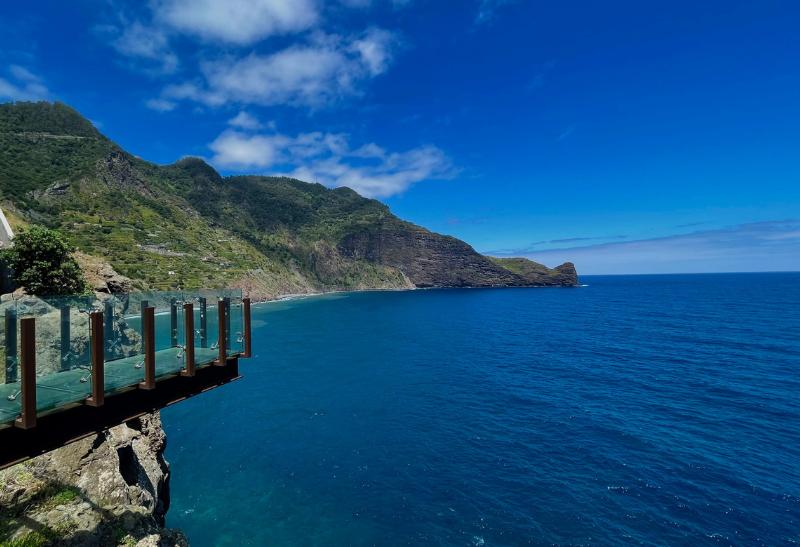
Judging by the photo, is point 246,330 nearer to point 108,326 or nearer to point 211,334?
point 211,334

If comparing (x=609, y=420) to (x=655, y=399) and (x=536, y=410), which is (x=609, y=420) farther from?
(x=655, y=399)

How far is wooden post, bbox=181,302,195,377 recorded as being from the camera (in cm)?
1535

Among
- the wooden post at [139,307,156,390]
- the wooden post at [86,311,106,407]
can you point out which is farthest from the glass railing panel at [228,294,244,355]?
the wooden post at [86,311,106,407]

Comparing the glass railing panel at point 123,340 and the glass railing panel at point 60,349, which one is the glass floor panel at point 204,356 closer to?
the glass railing panel at point 123,340

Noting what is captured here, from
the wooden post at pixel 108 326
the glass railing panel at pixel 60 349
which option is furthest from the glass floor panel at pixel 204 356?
the glass railing panel at pixel 60 349

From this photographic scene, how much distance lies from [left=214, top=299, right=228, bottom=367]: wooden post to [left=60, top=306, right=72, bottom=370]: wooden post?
517 cm

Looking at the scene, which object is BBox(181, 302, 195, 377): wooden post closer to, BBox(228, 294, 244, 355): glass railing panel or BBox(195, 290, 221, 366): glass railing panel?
BBox(195, 290, 221, 366): glass railing panel

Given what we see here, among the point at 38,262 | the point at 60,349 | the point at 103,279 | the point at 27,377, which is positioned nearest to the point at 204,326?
the point at 60,349

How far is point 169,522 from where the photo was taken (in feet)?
91.4

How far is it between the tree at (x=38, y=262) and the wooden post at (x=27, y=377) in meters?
29.9

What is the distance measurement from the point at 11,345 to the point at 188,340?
5169mm

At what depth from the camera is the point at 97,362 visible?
1231 cm

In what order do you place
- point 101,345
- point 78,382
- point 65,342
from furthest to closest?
point 65,342, point 101,345, point 78,382

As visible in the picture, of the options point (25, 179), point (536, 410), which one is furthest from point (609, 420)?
point (25, 179)
